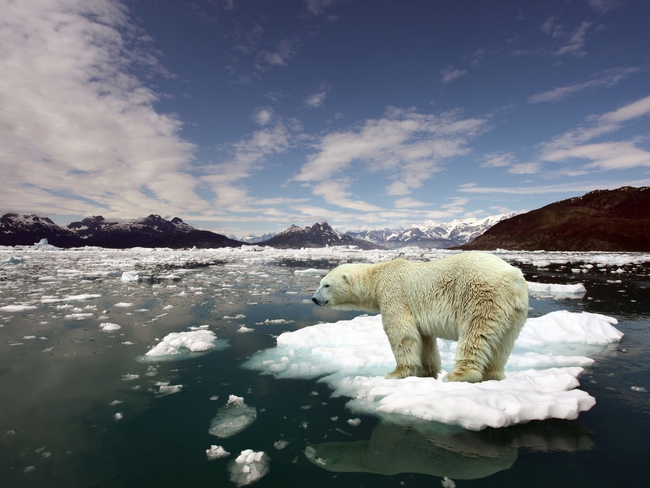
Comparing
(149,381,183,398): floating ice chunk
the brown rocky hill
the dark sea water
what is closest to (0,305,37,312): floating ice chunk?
the dark sea water

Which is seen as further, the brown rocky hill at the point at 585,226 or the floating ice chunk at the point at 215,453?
the brown rocky hill at the point at 585,226

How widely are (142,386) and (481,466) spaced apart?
5449 millimetres

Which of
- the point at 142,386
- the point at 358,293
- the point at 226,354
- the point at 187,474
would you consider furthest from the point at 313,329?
the point at 187,474

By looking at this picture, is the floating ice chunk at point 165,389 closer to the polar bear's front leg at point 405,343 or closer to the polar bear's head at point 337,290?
the polar bear's head at point 337,290

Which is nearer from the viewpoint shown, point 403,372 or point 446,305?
point 446,305

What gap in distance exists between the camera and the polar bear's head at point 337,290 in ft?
19.3

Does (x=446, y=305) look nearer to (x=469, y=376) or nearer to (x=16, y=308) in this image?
(x=469, y=376)

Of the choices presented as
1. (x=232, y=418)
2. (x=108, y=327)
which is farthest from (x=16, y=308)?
(x=232, y=418)

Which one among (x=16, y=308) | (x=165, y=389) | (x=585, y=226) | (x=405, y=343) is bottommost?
(x=165, y=389)

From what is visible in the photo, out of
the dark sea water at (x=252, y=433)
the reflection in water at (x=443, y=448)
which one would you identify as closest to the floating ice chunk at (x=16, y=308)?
the dark sea water at (x=252, y=433)

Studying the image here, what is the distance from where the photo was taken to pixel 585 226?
4508 inches

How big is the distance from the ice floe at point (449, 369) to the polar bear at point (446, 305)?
0.39m

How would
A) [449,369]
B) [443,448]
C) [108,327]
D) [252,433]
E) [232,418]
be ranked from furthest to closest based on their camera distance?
[108,327] < [449,369] < [232,418] < [252,433] < [443,448]

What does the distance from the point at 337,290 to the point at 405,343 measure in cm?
Answer: 153
